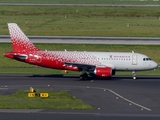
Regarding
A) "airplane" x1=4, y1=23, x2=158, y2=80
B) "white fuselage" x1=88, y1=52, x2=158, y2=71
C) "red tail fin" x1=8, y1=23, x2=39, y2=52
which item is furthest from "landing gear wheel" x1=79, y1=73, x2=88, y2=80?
"red tail fin" x1=8, y1=23, x2=39, y2=52

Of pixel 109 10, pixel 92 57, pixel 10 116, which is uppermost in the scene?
pixel 109 10

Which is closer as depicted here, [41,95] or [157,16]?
[41,95]

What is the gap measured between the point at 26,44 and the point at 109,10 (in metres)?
85.6

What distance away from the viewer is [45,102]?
42.1 meters

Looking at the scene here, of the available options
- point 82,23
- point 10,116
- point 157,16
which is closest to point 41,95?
point 10,116

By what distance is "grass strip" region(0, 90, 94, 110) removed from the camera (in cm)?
3991

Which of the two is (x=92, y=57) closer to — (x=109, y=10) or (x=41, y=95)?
(x=41, y=95)

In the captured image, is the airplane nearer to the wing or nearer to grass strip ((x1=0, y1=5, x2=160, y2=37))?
the wing

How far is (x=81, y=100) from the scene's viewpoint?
43.8 metres

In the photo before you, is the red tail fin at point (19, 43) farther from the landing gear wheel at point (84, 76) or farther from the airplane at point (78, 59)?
the landing gear wheel at point (84, 76)

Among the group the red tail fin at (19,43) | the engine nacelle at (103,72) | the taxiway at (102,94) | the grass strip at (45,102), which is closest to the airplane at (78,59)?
the red tail fin at (19,43)

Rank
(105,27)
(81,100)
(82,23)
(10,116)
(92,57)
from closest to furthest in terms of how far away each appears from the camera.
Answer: (10,116)
(81,100)
(92,57)
(105,27)
(82,23)

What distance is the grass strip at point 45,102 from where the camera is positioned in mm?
39906

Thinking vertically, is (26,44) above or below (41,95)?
above
